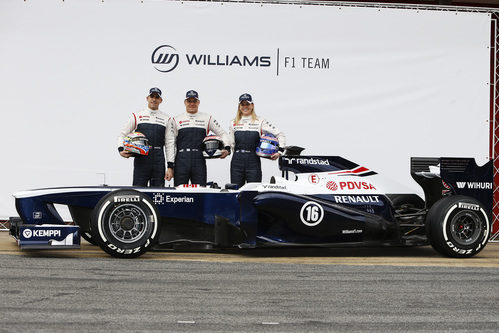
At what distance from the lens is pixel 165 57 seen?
1050cm

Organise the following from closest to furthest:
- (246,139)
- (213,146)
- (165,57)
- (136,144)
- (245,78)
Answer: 1. (136,144)
2. (213,146)
3. (246,139)
4. (165,57)
5. (245,78)

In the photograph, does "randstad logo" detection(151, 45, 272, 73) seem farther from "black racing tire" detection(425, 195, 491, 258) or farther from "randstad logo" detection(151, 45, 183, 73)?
"black racing tire" detection(425, 195, 491, 258)

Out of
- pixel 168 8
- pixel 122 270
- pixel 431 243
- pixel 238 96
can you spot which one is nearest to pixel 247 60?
pixel 238 96

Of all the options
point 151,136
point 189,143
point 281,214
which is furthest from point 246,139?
point 281,214

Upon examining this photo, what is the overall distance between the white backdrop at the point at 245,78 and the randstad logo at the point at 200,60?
0.03 metres

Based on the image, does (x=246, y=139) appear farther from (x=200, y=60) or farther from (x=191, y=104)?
(x=200, y=60)

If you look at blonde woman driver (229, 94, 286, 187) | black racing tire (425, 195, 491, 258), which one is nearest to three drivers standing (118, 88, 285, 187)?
blonde woman driver (229, 94, 286, 187)

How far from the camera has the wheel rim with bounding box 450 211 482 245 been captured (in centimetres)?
819

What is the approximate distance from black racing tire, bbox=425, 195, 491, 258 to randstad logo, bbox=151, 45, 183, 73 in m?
4.30

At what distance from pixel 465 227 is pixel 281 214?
2.11 m

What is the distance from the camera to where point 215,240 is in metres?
8.05

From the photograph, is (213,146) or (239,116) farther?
(239,116)

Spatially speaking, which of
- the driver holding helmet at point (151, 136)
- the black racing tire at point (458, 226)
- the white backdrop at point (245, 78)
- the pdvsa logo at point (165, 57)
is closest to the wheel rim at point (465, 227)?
the black racing tire at point (458, 226)

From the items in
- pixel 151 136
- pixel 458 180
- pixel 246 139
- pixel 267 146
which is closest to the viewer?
pixel 458 180
